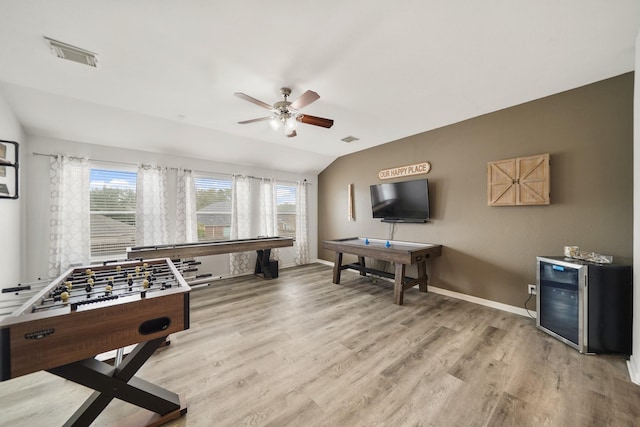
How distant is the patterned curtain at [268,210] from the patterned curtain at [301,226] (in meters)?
0.62

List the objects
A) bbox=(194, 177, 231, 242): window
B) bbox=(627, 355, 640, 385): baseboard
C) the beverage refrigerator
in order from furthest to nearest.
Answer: bbox=(194, 177, 231, 242): window < the beverage refrigerator < bbox=(627, 355, 640, 385): baseboard

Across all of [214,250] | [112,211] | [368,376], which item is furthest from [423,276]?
[112,211]

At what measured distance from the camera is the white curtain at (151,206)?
378 cm

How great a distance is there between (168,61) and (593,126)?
4.30 meters

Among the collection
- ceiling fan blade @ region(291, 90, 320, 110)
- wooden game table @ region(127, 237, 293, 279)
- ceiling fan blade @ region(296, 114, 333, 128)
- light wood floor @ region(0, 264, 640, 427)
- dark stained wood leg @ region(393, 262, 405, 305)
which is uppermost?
ceiling fan blade @ region(291, 90, 320, 110)

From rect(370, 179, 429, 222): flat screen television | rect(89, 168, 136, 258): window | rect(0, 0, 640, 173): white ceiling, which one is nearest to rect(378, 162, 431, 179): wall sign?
rect(370, 179, 429, 222): flat screen television

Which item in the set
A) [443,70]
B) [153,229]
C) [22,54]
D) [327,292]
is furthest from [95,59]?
[327,292]

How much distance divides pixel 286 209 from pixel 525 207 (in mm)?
4432

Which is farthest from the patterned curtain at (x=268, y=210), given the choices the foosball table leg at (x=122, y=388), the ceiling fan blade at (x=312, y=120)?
the foosball table leg at (x=122, y=388)

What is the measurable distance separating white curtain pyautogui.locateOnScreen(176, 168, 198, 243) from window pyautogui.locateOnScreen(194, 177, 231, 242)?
0.16 m

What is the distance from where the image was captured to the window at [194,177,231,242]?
4.46 m

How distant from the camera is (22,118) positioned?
2.80 m

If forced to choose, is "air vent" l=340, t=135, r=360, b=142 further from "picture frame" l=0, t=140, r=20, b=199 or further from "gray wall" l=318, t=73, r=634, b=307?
"picture frame" l=0, t=140, r=20, b=199

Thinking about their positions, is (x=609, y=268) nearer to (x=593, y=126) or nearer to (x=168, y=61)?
(x=593, y=126)
